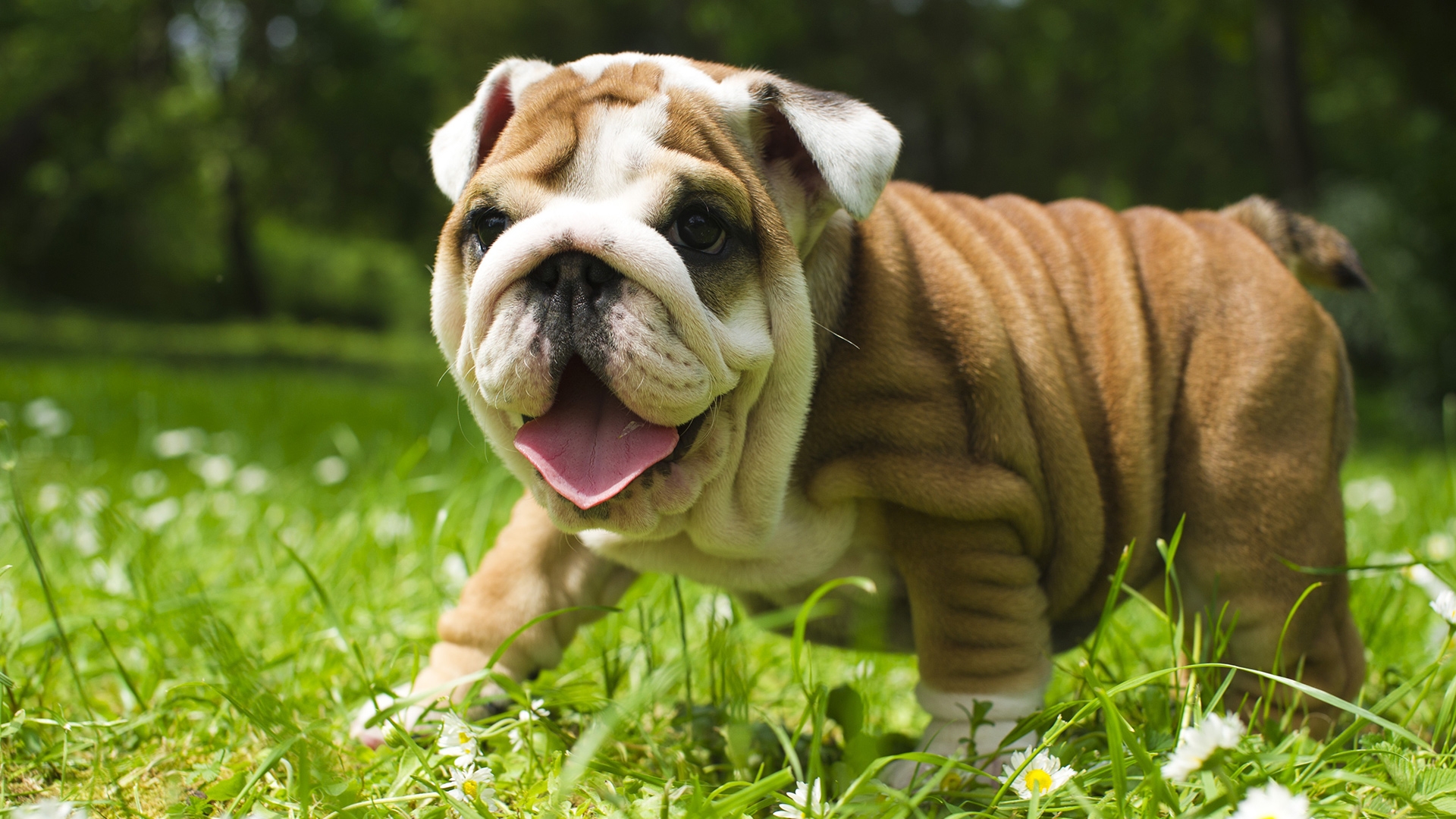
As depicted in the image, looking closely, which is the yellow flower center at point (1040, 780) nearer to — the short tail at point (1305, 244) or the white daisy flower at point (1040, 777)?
the white daisy flower at point (1040, 777)

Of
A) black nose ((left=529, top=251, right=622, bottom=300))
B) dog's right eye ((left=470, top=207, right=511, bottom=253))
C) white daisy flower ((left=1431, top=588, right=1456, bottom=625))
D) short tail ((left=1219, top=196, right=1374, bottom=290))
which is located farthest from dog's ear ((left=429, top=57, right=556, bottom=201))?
white daisy flower ((left=1431, top=588, right=1456, bottom=625))

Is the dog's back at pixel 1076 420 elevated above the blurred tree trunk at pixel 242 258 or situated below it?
above

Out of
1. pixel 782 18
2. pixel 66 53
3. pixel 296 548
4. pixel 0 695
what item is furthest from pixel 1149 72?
pixel 0 695

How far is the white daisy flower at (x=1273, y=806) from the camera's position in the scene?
46.4 inches

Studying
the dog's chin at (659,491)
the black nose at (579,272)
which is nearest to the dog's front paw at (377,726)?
the dog's chin at (659,491)

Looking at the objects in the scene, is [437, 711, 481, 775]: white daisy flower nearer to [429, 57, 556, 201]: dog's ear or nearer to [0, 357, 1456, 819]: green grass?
[0, 357, 1456, 819]: green grass

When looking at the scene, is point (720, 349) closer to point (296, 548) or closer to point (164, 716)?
point (164, 716)

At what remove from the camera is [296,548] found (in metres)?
3.23

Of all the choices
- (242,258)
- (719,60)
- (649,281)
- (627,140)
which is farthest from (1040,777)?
(242,258)

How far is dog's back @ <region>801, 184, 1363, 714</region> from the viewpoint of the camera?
5.96ft

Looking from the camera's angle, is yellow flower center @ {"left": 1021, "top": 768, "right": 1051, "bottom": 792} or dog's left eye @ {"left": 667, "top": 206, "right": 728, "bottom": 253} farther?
dog's left eye @ {"left": 667, "top": 206, "right": 728, "bottom": 253}

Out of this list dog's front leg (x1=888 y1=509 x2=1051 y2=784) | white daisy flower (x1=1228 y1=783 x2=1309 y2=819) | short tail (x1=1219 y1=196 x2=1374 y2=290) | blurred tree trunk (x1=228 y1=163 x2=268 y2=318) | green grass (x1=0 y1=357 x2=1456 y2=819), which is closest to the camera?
white daisy flower (x1=1228 y1=783 x2=1309 y2=819)

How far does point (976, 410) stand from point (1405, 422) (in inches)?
330

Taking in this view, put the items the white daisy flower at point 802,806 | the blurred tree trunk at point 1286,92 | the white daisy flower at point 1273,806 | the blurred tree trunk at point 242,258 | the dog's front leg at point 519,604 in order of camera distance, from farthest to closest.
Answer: the blurred tree trunk at point 242,258 → the blurred tree trunk at point 1286,92 → the dog's front leg at point 519,604 → the white daisy flower at point 802,806 → the white daisy flower at point 1273,806
